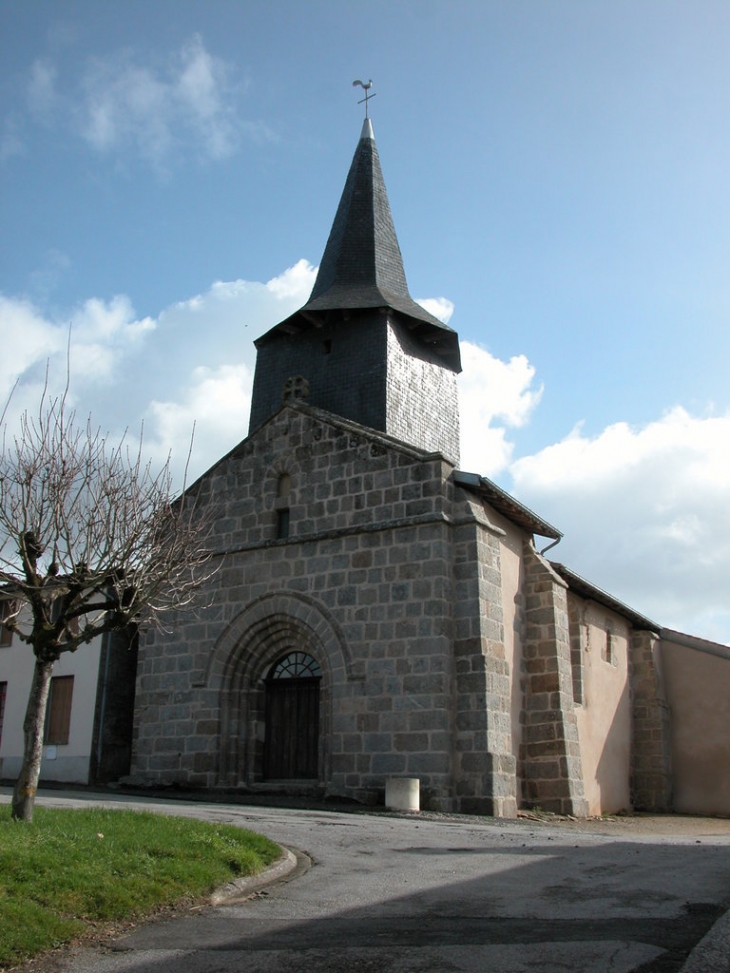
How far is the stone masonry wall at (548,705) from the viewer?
14945 mm

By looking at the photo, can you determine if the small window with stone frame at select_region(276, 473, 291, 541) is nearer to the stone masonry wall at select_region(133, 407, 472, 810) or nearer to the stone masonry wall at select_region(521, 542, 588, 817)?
the stone masonry wall at select_region(133, 407, 472, 810)

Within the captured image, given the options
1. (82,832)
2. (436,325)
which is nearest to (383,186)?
(436,325)

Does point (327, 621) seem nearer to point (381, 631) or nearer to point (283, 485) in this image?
point (381, 631)

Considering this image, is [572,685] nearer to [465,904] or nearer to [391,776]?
[391,776]

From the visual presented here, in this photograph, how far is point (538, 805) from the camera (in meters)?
15.0

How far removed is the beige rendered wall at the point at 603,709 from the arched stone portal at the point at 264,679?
5051 mm

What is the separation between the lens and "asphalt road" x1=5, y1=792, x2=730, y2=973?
195 inches

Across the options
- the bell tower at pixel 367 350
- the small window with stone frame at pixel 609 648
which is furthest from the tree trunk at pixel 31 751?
the small window with stone frame at pixel 609 648

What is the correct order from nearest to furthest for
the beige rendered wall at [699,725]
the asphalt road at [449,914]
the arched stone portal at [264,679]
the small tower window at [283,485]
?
the asphalt road at [449,914] → the arched stone portal at [264,679] → the small tower window at [283,485] → the beige rendered wall at [699,725]

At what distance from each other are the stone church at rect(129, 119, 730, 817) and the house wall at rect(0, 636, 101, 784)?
1274mm

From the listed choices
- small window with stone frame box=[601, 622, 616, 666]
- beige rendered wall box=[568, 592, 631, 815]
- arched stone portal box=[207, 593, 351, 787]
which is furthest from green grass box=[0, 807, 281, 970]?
small window with stone frame box=[601, 622, 616, 666]

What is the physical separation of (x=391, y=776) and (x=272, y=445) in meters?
6.49

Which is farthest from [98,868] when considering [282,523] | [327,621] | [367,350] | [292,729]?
[367,350]

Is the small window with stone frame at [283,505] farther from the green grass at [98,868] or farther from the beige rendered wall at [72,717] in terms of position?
the green grass at [98,868]
